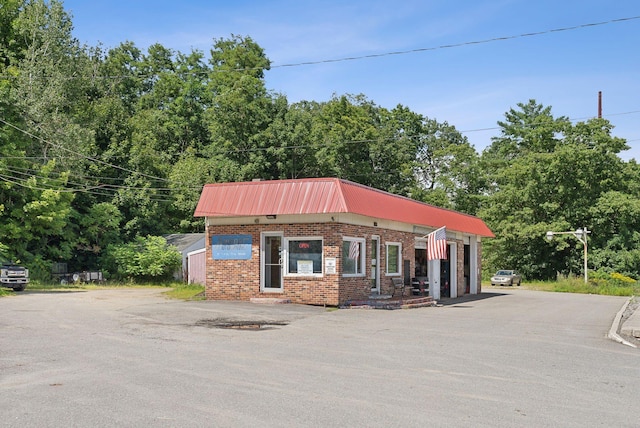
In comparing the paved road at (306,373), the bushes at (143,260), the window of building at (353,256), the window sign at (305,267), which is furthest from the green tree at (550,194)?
the paved road at (306,373)

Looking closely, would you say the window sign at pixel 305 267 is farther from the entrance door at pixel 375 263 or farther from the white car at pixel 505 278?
the white car at pixel 505 278

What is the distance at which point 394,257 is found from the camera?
25.8m

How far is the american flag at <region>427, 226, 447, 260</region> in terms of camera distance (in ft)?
80.2

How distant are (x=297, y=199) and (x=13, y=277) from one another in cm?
Answer: 1524

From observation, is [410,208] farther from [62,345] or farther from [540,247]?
[540,247]

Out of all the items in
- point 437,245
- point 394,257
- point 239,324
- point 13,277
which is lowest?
point 239,324

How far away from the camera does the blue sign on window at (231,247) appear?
23.2 meters

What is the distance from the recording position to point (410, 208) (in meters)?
26.6

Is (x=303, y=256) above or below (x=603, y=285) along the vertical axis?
above

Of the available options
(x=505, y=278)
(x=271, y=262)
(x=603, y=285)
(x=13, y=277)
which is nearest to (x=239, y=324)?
(x=271, y=262)

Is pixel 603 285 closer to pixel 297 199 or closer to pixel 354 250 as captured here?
pixel 354 250

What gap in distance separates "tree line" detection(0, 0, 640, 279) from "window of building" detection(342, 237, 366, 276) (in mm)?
19805

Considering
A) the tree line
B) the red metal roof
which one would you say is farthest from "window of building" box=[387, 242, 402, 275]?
the tree line

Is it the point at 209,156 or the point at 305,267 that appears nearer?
the point at 305,267
